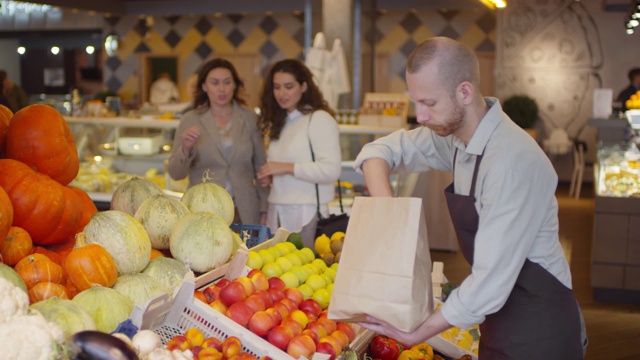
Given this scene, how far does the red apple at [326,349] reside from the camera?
2.31 m

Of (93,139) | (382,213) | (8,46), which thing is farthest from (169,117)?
(8,46)

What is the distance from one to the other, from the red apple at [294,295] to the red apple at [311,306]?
0.06 ft

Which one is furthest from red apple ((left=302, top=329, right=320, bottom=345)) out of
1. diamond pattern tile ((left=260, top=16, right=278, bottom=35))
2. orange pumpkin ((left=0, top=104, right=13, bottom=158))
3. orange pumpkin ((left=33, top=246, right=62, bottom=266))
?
diamond pattern tile ((left=260, top=16, right=278, bottom=35))

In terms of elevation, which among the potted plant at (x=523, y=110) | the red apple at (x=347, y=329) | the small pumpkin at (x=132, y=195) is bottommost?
the red apple at (x=347, y=329)

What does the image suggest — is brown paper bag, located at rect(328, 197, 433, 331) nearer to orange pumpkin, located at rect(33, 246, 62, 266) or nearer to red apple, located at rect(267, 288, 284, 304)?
red apple, located at rect(267, 288, 284, 304)

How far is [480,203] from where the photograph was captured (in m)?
2.12

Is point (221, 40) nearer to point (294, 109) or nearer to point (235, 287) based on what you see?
point (294, 109)

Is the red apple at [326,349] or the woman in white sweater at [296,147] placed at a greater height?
the woman in white sweater at [296,147]

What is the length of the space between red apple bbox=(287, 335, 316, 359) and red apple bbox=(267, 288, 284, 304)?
31cm

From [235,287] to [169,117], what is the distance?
16.8 feet

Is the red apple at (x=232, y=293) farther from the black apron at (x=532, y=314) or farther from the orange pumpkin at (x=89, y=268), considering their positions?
the black apron at (x=532, y=314)

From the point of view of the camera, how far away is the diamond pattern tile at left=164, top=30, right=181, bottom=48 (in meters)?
16.6

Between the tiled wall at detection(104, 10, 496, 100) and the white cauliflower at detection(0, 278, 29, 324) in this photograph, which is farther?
the tiled wall at detection(104, 10, 496, 100)

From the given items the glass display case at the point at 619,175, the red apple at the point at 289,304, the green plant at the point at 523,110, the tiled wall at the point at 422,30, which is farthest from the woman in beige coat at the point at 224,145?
the tiled wall at the point at 422,30
